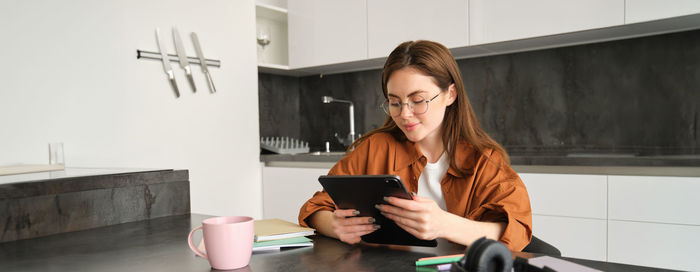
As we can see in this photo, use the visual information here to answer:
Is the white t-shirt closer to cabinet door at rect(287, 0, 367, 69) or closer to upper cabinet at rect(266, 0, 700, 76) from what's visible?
upper cabinet at rect(266, 0, 700, 76)

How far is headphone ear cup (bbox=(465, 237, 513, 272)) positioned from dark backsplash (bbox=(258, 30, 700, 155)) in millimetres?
2348

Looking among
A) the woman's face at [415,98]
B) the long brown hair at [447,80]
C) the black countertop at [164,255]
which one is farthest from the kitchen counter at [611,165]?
the black countertop at [164,255]

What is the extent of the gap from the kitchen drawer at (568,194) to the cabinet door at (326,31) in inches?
50.7

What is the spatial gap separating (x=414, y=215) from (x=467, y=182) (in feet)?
1.32

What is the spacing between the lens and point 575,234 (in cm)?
218

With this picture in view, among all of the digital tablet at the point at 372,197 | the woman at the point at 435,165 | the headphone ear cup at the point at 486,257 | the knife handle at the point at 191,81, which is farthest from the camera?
the knife handle at the point at 191,81

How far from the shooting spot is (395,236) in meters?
1.00

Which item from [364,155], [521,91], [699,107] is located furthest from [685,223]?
[364,155]

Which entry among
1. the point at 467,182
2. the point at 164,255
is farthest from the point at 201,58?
the point at 164,255

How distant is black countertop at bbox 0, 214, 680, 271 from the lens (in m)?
0.82

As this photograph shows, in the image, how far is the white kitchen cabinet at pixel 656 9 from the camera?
2086 millimetres

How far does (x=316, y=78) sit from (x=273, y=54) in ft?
1.17

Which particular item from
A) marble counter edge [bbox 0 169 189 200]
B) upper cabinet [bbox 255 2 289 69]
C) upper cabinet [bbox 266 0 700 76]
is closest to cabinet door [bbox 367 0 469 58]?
upper cabinet [bbox 266 0 700 76]

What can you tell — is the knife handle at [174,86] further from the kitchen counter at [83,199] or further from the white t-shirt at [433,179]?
the white t-shirt at [433,179]
